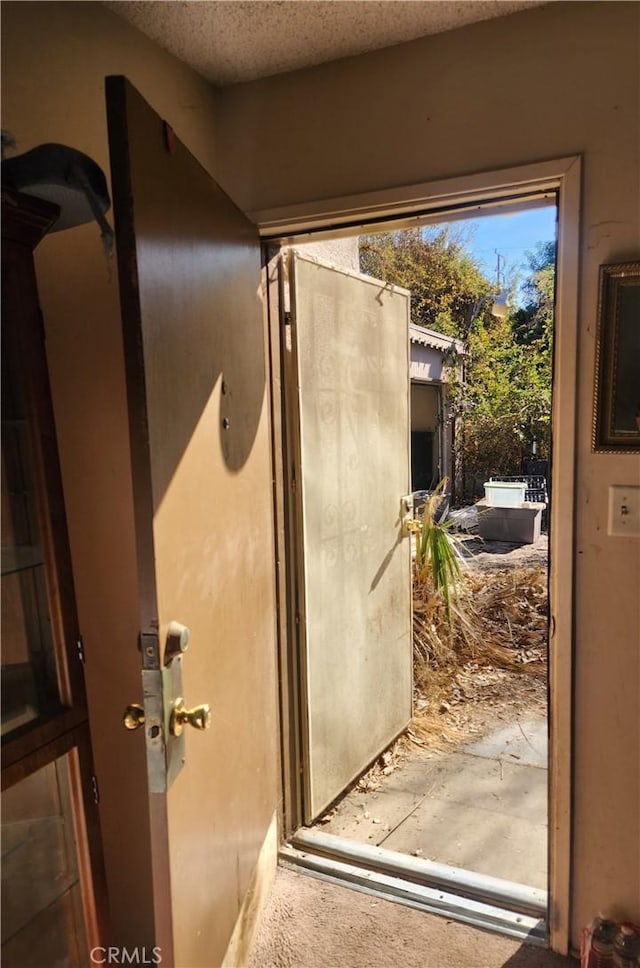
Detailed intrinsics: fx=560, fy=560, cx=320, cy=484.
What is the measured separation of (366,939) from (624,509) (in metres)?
1.46

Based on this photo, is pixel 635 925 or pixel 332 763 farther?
pixel 332 763

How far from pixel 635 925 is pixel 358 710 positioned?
3.95 ft

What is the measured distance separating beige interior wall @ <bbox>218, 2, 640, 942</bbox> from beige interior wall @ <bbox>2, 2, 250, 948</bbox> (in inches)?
13.7

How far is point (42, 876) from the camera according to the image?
1131 mm

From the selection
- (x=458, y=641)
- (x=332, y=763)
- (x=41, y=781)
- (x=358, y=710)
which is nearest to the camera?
(x=41, y=781)

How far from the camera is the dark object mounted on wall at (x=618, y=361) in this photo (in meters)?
1.33

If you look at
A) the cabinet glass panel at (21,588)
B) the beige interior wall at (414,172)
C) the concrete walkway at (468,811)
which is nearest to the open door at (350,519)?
the concrete walkway at (468,811)

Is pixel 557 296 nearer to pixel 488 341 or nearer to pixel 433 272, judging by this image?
pixel 433 272

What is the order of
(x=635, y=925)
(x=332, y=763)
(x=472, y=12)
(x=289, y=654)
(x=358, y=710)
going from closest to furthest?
(x=472, y=12)
(x=635, y=925)
(x=289, y=654)
(x=332, y=763)
(x=358, y=710)

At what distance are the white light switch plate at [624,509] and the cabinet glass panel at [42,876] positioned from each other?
1361mm

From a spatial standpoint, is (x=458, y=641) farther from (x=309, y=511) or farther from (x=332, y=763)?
(x=309, y=511)

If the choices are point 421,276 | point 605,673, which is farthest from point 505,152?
point 421,276

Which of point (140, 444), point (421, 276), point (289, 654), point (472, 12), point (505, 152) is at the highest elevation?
point (421, 276)

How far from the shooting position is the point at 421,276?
6.71 m
